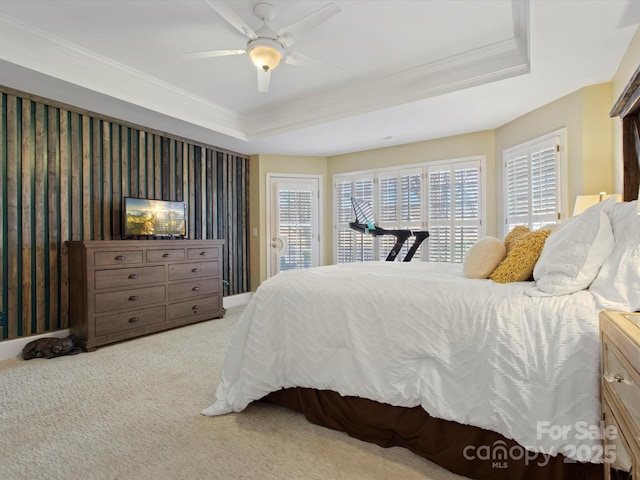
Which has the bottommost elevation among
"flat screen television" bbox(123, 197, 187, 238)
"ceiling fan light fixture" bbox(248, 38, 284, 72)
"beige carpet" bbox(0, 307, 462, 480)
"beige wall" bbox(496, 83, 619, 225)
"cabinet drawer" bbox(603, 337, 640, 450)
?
"beige carpet" bbox(0, 307, 462, 480)

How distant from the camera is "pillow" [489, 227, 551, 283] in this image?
1692 mm

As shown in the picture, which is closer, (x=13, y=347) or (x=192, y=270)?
(x=13, y=347)

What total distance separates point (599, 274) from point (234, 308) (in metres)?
4.62

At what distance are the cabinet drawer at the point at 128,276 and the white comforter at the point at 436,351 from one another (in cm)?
205

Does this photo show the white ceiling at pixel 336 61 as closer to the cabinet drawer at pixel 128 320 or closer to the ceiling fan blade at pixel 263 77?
the ceiling fan blade at pixel 263 77

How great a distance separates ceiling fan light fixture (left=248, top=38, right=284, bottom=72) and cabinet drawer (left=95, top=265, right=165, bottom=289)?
2.47m

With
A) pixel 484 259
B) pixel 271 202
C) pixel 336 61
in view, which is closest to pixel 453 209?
pixel 336 61

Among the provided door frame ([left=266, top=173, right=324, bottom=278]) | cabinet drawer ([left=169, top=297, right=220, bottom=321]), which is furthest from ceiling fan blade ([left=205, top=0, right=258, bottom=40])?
door frame ([left=266, top=173, right=324, bottom=278])

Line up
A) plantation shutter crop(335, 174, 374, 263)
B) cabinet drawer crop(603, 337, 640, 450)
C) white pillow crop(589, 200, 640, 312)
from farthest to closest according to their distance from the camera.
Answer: plantation shutter crop(335, 174, 374, 263) < white pillow crop(589, 200, 640, 312) < cabinet drawer crop(603, 337, 640, 450)

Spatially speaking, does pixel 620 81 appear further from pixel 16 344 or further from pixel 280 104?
pixel 16 344

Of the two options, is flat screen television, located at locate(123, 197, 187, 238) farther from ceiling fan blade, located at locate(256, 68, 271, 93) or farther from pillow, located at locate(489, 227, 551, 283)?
pillow, located at locate(489, 227, 551, 283)

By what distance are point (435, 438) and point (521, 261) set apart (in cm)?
97

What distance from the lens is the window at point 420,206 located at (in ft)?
15.0

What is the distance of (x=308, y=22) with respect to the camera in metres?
2.14
